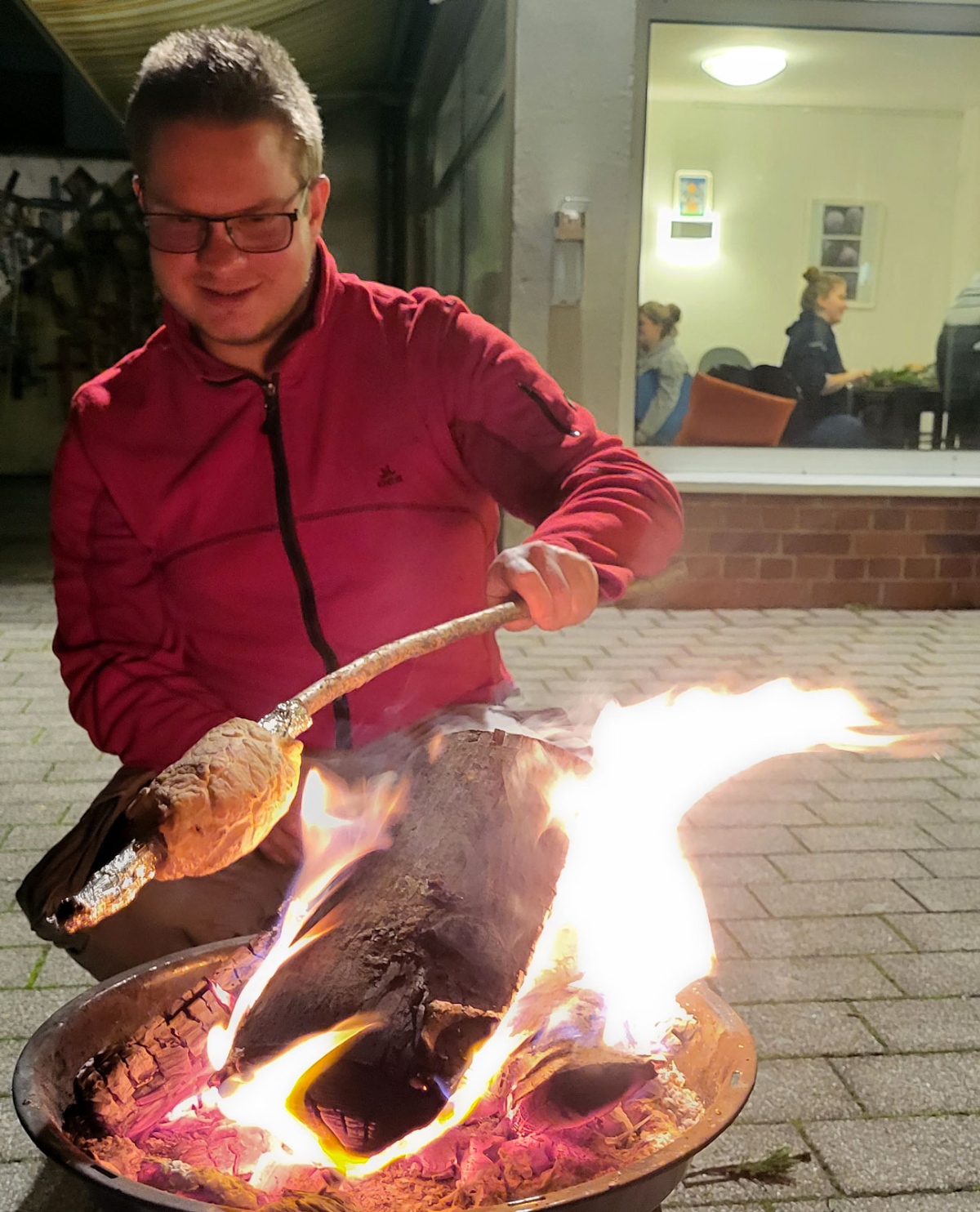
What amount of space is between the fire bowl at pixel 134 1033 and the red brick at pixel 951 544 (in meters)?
6.25

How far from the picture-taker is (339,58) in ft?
34.9

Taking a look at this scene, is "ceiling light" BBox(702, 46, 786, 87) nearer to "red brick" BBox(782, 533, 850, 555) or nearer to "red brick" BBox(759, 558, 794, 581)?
"red brick" BBox(782, 533, 850, 555)

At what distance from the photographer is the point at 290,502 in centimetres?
248

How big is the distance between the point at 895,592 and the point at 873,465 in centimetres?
93

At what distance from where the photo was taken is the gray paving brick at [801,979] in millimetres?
2965

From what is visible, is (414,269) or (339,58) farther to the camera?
(414,269)

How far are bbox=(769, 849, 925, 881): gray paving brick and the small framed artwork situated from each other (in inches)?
210

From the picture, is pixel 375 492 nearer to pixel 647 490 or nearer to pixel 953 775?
pixel 647 490

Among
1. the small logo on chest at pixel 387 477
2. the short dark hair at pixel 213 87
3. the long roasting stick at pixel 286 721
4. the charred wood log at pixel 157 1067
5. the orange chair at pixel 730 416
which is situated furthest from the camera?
the orange chair at pixel 730 416

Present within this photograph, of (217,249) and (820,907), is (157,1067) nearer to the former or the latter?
(217,249)

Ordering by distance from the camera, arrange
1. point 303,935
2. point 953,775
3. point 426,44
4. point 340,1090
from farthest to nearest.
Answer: point 426,44 → point 953,775 → point 303,935 → point 340,1090

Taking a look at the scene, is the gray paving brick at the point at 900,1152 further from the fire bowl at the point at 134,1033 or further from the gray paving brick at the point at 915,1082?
the fire bowl at the point at 134,1033

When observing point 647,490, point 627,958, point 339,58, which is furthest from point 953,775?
point 339,58

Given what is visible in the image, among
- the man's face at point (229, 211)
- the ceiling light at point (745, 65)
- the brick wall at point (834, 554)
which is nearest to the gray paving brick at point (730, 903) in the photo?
the man's face at point (229, 211)
